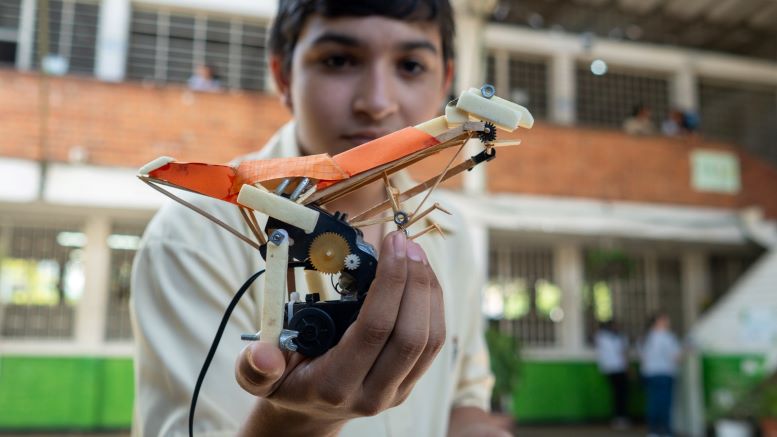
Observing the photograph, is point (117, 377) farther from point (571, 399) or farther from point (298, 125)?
point (298, 125)

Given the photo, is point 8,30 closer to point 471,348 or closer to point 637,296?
point 471,348

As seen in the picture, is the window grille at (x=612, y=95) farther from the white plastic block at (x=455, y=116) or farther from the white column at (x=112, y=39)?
the white plastic block at (x=455, y=116)

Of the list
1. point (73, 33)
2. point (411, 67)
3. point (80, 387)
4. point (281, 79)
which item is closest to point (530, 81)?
point (73, 33)

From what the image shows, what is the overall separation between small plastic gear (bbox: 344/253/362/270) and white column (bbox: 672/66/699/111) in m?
13.4

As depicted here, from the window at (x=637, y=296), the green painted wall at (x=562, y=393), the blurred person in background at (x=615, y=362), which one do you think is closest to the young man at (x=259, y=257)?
the green painted wall at (x=562, y=393)

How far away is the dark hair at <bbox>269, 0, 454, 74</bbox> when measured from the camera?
1.35 meters

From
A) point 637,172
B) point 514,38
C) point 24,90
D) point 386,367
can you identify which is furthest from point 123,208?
point 386,367

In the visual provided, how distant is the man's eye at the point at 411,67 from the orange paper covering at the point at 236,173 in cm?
48

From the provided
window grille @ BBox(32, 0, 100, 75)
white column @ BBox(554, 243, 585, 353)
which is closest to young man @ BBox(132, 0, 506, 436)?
window grille @ BBox(32, 0, 100, 75)

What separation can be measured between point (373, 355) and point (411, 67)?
710 millimetres

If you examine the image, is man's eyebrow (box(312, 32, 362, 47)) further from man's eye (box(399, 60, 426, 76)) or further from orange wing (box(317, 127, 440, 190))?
orange wing (box(317, 127, 440, 190))

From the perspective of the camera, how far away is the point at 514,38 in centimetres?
1223

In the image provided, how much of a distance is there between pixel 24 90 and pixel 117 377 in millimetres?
4476

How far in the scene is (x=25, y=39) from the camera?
1027 centimetres
